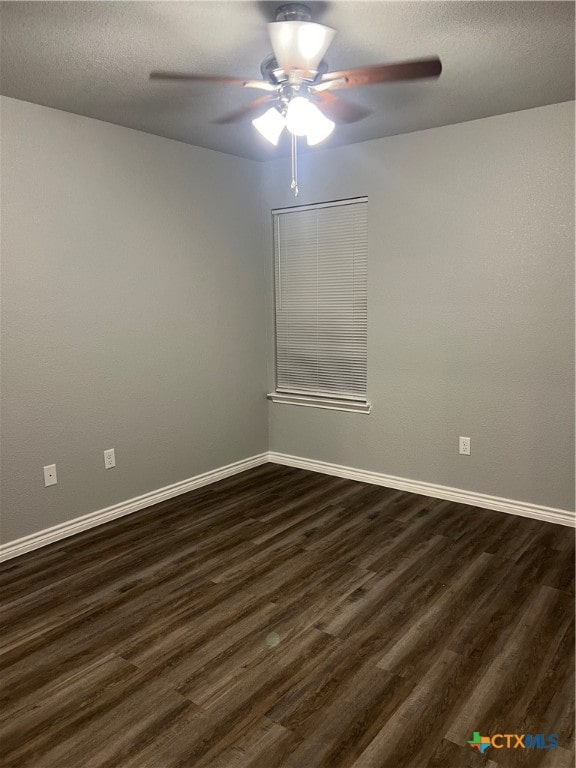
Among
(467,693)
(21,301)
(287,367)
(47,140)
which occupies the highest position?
(47,140)

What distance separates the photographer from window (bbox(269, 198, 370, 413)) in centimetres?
413

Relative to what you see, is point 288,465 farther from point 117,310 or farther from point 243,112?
point 243,112

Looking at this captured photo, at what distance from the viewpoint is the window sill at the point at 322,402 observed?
4.21 metres

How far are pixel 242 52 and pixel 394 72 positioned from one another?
717 mm

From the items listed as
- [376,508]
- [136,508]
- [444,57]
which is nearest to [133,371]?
[136,508]

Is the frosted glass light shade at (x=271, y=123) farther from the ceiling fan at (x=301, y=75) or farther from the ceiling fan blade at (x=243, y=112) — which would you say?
A: the ceiling fan blade at (x=243, y=112)

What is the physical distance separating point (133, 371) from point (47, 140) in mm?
1416

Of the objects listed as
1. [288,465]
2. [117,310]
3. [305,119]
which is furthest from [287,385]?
[305,119]

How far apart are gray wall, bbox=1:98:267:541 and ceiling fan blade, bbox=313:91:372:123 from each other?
1.13 m

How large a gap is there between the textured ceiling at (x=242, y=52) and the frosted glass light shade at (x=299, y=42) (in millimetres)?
64

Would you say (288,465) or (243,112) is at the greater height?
(243,112)

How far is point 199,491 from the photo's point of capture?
4141 mm

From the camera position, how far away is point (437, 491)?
3.88 meters

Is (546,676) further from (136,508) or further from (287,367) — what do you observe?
(287,367)
